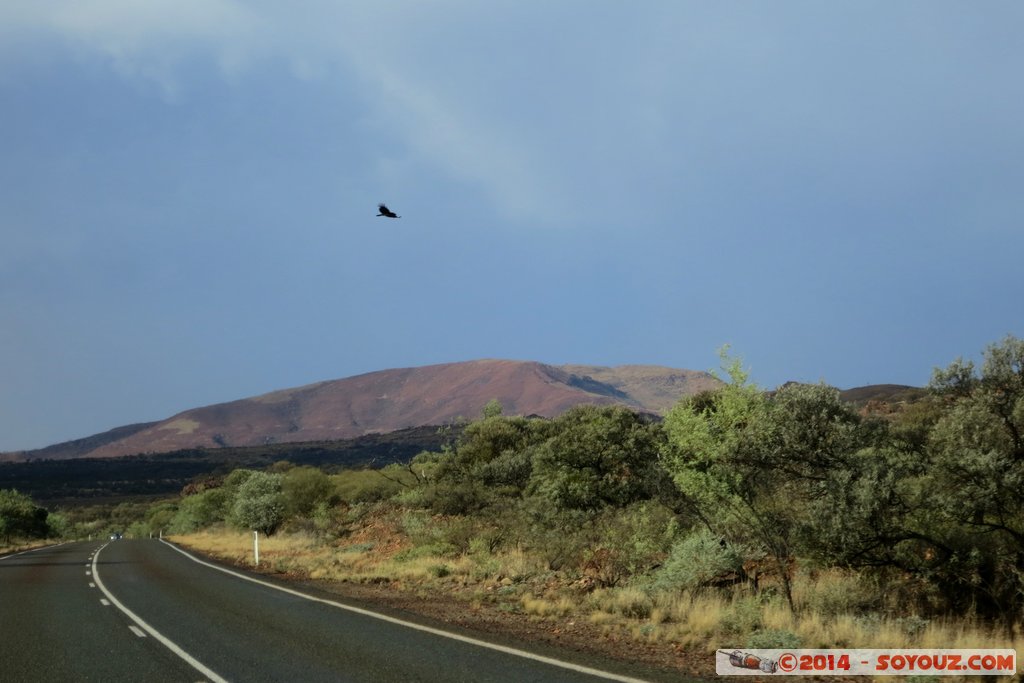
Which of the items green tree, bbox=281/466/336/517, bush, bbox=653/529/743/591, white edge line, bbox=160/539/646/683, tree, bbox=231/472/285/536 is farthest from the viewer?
green tree, bbox=281/466/336/517

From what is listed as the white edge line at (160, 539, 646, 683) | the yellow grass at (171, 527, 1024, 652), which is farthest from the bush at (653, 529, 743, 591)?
the white edge line at (160, 539, 646, 683)

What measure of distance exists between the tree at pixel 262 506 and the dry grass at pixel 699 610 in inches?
1055

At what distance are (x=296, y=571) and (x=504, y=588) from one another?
33.8ft

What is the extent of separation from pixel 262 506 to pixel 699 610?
39153 millimetres

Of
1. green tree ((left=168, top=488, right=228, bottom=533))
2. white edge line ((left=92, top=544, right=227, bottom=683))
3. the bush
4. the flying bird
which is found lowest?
green tree ((left=168, top=488, right=228, bottom=533))

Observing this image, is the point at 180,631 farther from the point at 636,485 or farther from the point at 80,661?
the point at 636,485

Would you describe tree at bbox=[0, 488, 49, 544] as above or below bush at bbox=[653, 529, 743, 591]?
below

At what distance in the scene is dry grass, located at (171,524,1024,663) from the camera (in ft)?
33.2

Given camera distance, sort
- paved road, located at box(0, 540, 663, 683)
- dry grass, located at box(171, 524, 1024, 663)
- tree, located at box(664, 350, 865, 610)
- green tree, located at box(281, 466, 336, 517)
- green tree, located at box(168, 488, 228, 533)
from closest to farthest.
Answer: paved road, located at box(0, 540, 663, 683)
dry grass, located at box(171, 524, 1024, 663)
tree, located at box(664, 350, 865, 610)
green tree, located at box(281, 466, 336, 517)
green tree, located at box(168, 488, 228, 533)

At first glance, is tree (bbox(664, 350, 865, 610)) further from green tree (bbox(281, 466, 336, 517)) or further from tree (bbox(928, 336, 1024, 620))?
green tree (bbox(281, 466, 336, 517))

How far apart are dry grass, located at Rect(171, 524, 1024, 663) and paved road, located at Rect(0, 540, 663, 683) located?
253 centimetres

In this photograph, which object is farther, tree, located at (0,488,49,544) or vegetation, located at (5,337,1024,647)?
tree, located at (0,488,49,544)

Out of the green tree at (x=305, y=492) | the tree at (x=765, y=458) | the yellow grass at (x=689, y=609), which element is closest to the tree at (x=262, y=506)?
the green tree at (x=305, y=492)

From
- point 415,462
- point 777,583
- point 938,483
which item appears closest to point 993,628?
point 938,483
